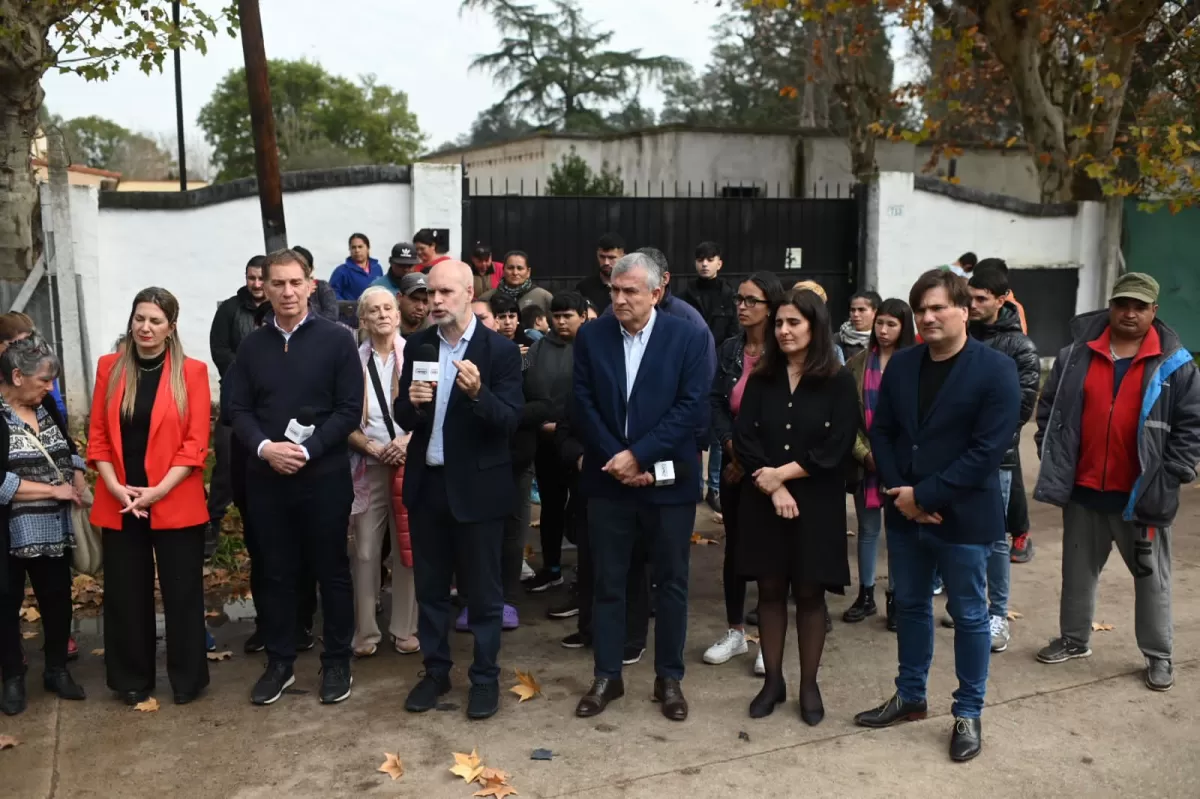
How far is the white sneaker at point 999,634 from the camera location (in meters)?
5.80

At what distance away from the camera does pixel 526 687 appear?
532cm

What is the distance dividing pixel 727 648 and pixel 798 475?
4.32 feet

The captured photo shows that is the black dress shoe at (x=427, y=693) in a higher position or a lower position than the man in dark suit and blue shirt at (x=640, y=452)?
lower

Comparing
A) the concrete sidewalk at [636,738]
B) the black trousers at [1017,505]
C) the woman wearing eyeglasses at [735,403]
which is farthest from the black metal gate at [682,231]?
the concrete sidewalk at [636,738]

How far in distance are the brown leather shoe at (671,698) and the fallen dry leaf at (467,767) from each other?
89cm

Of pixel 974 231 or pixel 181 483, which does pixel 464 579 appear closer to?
pixel 181 483

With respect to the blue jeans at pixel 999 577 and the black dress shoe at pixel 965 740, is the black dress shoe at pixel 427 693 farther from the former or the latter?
the blue jeans at pixel 999 577

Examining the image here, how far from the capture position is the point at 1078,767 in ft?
14.8

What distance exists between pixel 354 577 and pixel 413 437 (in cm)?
111

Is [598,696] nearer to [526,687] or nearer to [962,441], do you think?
[526,687]

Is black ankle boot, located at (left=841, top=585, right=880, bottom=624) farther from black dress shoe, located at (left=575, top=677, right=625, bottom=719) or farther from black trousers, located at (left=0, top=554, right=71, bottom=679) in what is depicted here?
black trousers, located at (left=0, top=554, right=71, bottom=679)

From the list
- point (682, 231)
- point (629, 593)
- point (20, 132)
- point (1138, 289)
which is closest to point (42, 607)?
point (629, 593)

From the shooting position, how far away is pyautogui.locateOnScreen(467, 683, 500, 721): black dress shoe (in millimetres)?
4988

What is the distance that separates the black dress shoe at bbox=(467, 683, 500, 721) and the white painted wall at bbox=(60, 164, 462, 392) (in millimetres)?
7095
